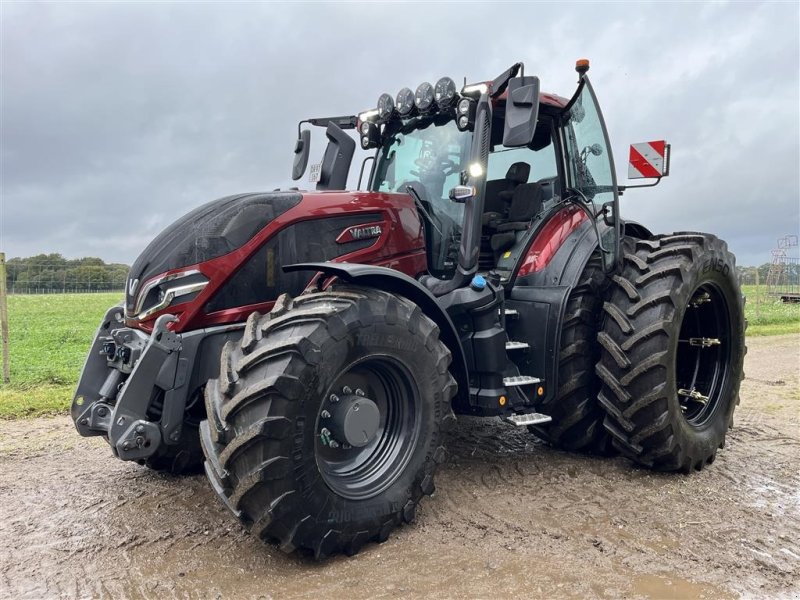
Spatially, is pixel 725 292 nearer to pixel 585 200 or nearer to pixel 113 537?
pixel 585 200

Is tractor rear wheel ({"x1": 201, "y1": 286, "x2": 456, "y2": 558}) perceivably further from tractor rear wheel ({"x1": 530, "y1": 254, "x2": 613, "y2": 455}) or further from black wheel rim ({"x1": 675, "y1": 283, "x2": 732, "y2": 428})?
black wheel rim ({"x1": 675, "y1": 283, "x2": 732, "y2": 428})

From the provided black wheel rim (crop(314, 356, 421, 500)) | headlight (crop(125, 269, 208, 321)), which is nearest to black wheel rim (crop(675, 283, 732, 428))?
black wheel rim (crop(314, 356, 421, 500))

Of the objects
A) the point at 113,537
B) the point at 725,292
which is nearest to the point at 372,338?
the point at 113,537

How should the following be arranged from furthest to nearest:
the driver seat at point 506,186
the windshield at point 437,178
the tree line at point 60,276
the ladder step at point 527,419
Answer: the tree line at point 60,276
the driver seat at point 506,186
the windshield at point 437,178
the ladder step at point 527,419

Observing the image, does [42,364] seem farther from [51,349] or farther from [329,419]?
[329,419]

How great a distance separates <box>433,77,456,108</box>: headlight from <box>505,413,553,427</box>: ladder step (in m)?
2.31

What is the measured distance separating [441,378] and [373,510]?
0.84 m

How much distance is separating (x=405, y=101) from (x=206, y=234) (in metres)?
1.99

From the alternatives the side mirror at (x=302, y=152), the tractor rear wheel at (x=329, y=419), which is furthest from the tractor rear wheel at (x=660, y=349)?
the side mirror at (x=302, y=152)

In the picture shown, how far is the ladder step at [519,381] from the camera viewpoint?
427cm

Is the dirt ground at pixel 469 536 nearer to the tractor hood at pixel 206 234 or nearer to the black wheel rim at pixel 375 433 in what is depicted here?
the black wheel rim at pixel 375 433

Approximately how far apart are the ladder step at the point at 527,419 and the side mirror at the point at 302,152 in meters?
2.76

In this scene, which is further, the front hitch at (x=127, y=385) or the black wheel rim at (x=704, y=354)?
the black wheel rim at (x=704, y=354)

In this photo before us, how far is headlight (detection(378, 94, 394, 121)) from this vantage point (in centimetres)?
498
